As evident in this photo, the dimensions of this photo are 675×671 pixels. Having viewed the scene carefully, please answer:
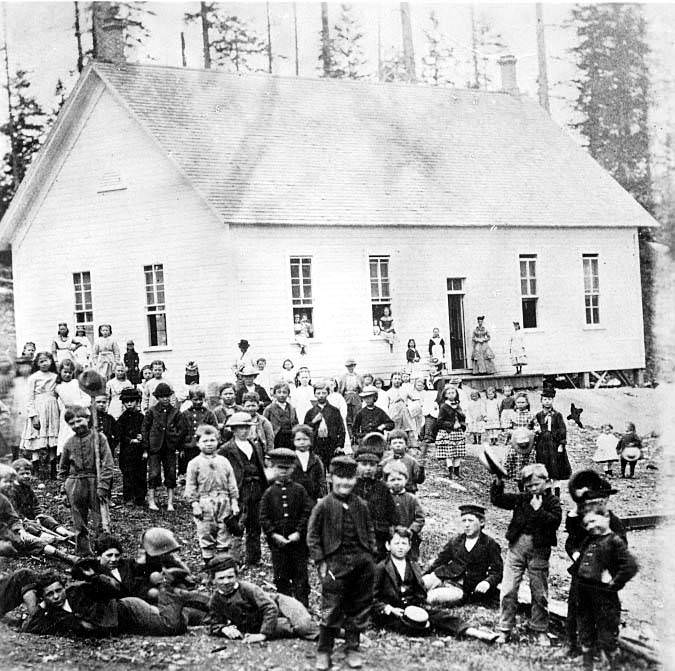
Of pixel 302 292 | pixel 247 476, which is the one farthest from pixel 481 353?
pixel 247 476

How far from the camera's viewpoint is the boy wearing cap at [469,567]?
8.53 meters

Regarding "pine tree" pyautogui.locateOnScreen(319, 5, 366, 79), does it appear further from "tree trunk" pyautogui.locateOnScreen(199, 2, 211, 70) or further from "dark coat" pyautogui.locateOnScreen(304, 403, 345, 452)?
"dark coat" pyautogui.locateOnScreen(304, 403, 345, 452)

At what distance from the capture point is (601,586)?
7.17 meters

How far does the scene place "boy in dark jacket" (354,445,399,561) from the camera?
8266 mm

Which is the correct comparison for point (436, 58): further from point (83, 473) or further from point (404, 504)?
point (83, 473)

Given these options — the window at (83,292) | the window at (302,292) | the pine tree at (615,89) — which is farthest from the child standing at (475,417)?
the window at (83,292)

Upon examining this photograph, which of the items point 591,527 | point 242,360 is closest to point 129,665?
point 591,527

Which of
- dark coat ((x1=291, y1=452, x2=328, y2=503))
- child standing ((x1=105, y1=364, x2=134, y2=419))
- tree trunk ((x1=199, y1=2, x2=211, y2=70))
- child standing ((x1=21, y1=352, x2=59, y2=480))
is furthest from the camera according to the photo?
child standing ((x1=105, y1=364, x2=134, y2=419))

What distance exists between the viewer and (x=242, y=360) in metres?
15.8

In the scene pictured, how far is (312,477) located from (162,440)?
259cm

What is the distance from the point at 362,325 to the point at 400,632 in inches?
366

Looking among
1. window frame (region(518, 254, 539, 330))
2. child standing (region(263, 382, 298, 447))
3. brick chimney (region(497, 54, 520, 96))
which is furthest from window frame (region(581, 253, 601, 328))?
child standing (region(263, 382, 298, 447))

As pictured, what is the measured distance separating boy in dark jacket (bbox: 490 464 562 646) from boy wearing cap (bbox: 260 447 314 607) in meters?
1.77

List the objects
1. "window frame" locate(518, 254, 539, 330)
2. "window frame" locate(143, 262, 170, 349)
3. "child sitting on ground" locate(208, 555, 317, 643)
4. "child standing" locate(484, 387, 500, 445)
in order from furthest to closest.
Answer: "window frame" locate(143, 262, 170, 349) → "window frame" locate(518, 254, 539, 330) → "child standing" locate(484, 387, 500, 445) → "child sitting on ground" locate(208, 555, 317, 643)
